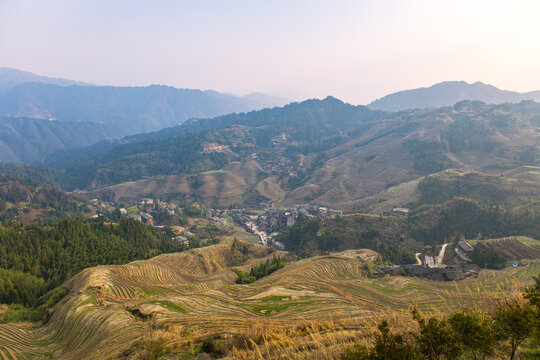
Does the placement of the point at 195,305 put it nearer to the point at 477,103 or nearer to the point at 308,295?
the point at 308,295

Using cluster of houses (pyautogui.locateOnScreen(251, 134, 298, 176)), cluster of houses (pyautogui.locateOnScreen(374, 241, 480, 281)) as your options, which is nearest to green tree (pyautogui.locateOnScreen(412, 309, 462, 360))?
cluster of houses (pyautogui.locateOnScreen(374, 241, 480, 281))

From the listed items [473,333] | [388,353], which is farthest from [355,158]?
[388,353]

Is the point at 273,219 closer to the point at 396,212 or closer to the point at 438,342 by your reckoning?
the point at 396,212

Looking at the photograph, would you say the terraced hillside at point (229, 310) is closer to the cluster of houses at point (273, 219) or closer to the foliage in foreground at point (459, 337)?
the foliage in foreground at point (459, 337)

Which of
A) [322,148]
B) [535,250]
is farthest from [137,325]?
[322,148]

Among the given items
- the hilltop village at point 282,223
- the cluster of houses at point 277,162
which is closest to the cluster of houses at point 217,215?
the hilltop village at point 282,223

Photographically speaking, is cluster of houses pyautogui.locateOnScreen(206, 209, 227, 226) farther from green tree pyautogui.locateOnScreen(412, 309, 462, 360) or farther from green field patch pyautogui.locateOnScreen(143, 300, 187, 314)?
green tree pyautogui.locateOnScreen(412, 309, 462, 360)
